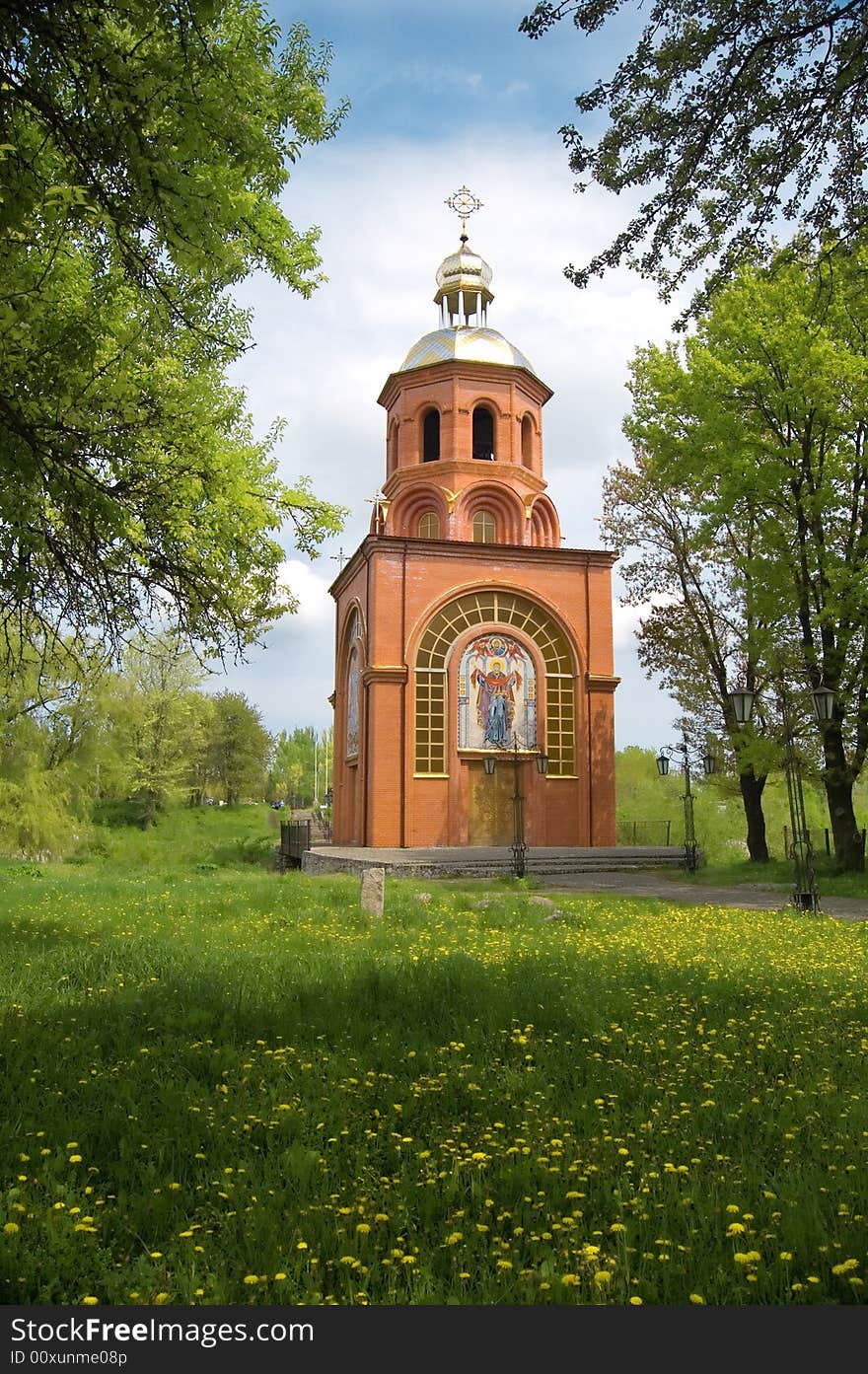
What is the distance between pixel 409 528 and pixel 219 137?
2744cm

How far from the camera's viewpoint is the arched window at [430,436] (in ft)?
107

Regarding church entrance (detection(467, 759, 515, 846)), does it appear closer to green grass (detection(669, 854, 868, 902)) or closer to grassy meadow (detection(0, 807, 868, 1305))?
green grass (detection(669, 854, 868, 902))

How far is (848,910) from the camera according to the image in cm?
1375

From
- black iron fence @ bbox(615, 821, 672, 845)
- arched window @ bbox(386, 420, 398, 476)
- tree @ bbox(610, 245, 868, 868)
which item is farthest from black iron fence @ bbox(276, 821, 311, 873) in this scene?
tree @ bbox(610, 245, 868, 868)

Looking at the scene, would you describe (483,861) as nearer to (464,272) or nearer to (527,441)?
(527,441)

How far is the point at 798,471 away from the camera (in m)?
18.4

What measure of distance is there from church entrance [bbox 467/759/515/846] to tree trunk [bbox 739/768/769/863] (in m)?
6.65

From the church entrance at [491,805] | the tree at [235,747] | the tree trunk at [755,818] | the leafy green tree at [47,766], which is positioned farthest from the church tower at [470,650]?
the tree at [235,747]

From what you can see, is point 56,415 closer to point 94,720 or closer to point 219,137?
point 219,137

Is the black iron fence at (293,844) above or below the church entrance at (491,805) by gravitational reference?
below

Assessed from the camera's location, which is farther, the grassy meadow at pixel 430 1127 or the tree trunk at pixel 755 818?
the tree trunk at pixel 755 818

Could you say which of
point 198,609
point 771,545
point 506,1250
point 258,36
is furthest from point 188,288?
point 771,545

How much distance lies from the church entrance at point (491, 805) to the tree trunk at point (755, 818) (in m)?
6.65

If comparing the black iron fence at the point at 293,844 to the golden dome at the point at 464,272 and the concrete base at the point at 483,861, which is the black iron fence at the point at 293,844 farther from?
the golden dome at the point at 464,272
